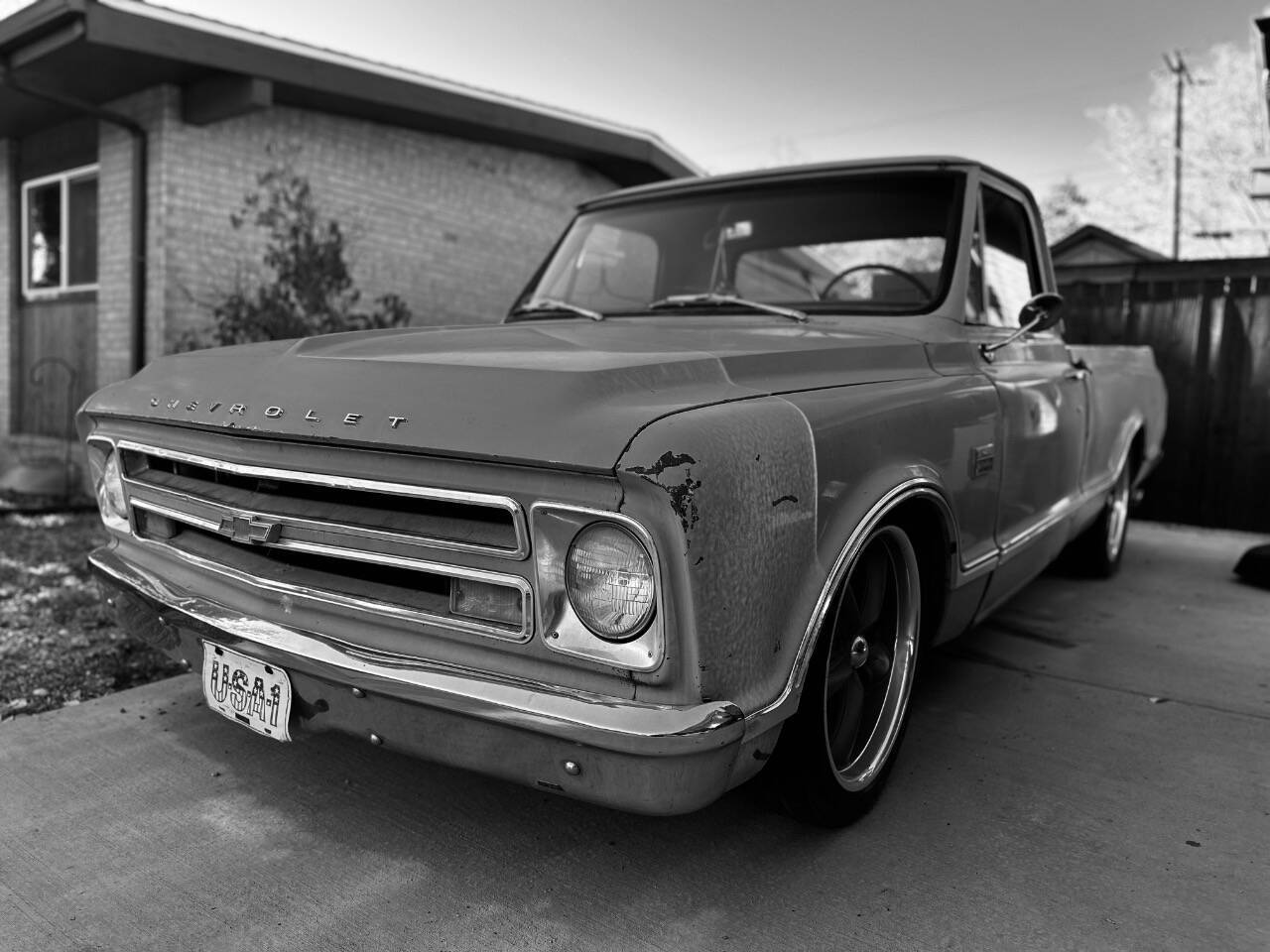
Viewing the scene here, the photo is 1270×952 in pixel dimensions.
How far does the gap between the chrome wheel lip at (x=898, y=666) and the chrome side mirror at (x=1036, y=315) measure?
3.44ft

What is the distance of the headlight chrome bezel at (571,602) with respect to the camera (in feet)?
5.73

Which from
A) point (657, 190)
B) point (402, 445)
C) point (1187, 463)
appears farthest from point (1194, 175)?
point (402, 445)

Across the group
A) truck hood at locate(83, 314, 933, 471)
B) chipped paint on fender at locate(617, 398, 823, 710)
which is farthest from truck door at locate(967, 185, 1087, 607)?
chipped paint on fender at locate(617, 398, 823, 710)

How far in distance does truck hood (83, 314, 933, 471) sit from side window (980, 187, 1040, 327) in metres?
0.89

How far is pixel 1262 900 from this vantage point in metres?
2.21

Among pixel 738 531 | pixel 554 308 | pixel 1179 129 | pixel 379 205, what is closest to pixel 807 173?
pixel 554 308

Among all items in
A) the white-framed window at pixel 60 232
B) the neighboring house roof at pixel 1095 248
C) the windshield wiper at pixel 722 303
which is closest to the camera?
the windshield wiper at pixel 722 303

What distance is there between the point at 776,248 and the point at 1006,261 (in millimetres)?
882

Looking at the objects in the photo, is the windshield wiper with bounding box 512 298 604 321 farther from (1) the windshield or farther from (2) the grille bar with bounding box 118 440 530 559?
(2) the grille bar with bounding box 118 440 530 559

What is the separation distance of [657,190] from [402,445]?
223 centimetres

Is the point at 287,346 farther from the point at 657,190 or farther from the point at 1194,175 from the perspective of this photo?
the point at 1194,175

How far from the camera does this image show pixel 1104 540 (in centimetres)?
544

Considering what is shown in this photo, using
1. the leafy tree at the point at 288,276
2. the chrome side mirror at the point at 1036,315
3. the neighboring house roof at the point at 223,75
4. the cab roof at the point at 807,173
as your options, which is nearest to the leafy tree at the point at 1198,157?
the neighboring house roof at the point at 223,75

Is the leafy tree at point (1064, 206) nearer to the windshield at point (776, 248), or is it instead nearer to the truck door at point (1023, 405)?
the truck door at point (1023, 405)
